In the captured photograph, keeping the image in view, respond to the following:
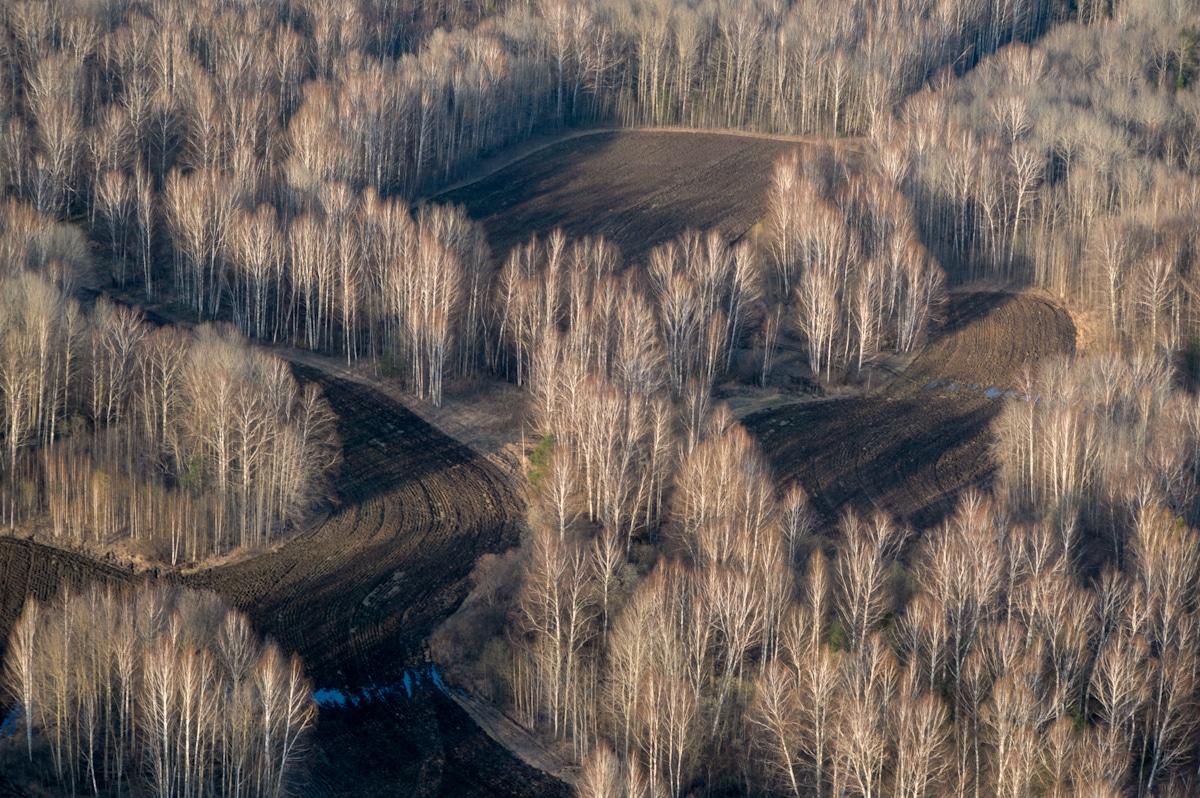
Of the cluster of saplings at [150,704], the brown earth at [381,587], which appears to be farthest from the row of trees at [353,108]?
the cluster of saplings at [150,704]

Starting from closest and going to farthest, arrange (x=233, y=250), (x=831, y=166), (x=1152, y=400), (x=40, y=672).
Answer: (x=40, y=672), (x=1152, y=400), (x=233, y=250), (x=831, y=166)

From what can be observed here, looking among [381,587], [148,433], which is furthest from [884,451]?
[148,433]

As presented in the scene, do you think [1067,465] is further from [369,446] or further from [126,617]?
[126,617]

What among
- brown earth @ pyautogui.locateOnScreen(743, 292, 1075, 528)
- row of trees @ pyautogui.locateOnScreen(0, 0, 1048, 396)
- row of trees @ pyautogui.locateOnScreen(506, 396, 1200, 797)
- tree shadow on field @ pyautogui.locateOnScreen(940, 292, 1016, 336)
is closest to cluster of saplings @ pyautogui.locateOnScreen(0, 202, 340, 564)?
row of trees @ pyautogui.locateOnScreen(0, 0, 1048, 396)

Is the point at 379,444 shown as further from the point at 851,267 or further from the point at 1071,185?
the point at 1071,185

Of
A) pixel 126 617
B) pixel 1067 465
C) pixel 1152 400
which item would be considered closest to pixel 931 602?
pixel 1067 465

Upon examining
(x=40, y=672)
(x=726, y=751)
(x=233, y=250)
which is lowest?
(x=726, y=751)

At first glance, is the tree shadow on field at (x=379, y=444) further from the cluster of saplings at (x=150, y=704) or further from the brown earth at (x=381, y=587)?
the cluster of saplings at (x=150, y=704)
